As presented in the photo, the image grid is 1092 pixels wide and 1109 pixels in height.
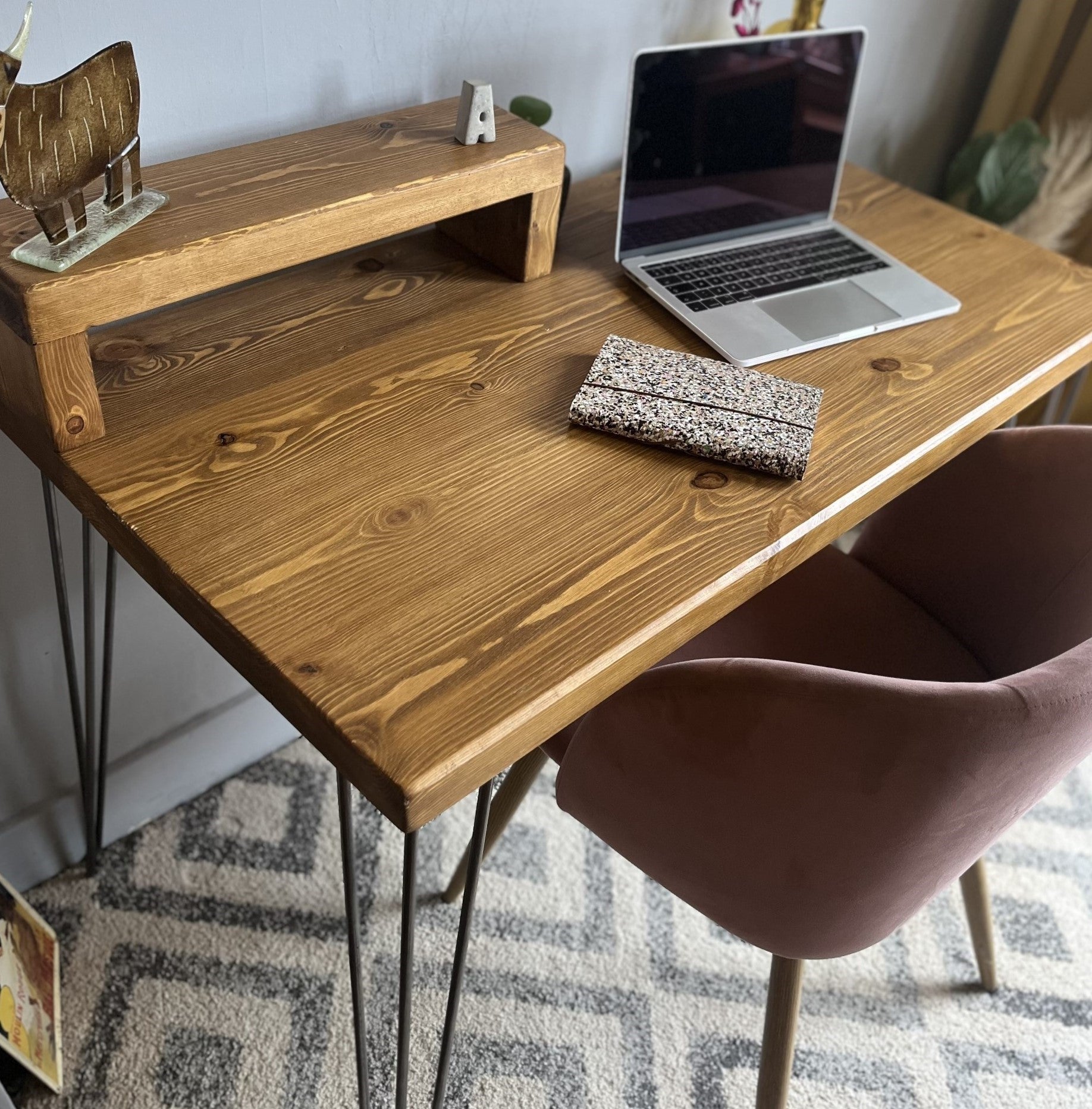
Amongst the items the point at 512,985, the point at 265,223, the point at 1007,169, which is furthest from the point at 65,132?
the point at 1007,169

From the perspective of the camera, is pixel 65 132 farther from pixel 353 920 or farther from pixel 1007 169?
pixel 1007 169

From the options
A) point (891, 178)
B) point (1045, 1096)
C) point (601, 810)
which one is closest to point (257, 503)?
point (601, 810)

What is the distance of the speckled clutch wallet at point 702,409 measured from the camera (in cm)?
91

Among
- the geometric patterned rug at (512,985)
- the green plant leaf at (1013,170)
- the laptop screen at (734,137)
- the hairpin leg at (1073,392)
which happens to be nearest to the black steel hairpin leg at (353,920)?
the geometric patterned rug at (512,985)

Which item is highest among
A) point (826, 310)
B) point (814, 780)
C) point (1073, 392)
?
point (826, 310)

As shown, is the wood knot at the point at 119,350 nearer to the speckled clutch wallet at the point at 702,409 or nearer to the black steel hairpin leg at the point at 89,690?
the black steel hairpin leg at the point at 89,690

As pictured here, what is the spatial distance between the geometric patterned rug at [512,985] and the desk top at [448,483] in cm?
66

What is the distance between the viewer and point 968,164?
183cm

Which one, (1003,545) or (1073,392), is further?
(1073,392)

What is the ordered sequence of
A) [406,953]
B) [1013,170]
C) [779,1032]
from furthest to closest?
[1013,170]
[779,1032]
[406,953]

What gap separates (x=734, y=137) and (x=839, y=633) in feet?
1.86

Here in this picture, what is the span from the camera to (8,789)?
127cm

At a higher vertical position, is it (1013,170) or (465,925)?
(1013,170)

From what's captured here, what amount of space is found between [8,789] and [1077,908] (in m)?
1.37
